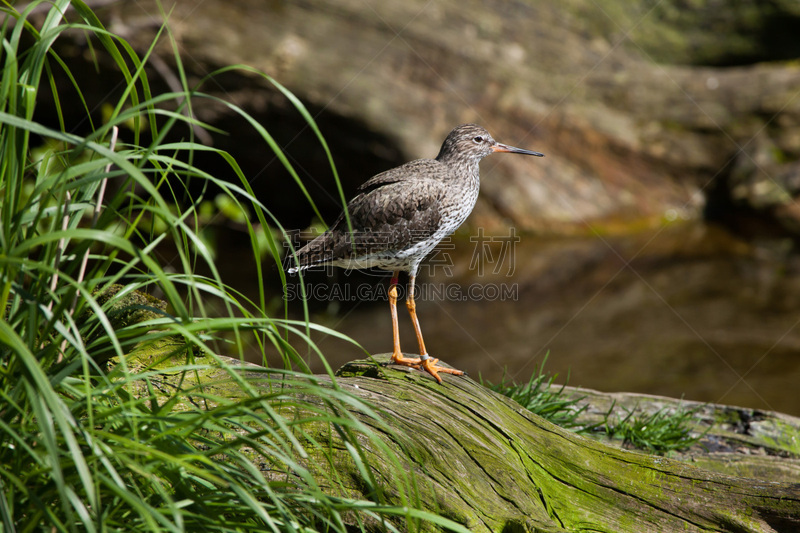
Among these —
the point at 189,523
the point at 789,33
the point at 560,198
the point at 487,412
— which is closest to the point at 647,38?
the point at 789,33

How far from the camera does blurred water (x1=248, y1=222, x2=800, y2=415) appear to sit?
8.09m

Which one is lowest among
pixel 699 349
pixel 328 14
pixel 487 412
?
pixel 487 412

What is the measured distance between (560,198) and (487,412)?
27.7 ft

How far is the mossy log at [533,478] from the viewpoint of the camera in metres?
3.20

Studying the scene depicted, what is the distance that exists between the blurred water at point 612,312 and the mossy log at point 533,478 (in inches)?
140

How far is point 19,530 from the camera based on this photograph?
225cm

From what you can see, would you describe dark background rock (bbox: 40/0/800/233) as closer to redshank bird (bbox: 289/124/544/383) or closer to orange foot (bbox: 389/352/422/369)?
redshank bird (bbox: 289/124/544/383)

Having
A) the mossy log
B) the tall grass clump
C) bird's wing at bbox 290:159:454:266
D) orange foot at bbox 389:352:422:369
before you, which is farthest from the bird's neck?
the tall grass clump

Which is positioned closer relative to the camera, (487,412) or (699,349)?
(487,412)

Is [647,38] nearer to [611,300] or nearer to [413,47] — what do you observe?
[413,47]

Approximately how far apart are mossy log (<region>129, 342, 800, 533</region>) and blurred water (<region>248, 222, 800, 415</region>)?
11.7 feet

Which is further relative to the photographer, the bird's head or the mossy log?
the bird's head

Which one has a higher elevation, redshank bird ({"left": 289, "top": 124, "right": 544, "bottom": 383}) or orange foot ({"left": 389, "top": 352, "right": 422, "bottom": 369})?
redshank bird ({"left": 289, "top": 124, "right": 544, "bottom": 383})

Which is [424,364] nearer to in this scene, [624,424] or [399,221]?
[399,221]
